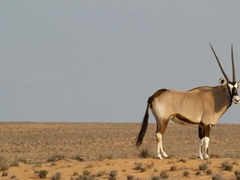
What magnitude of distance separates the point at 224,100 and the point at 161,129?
2.30 m

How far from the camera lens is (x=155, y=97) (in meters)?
17.9

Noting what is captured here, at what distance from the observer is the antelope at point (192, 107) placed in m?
17.8

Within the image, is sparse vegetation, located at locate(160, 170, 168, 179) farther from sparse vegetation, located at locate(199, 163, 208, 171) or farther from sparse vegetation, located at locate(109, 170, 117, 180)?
sparse vegetation, located at locate(199, 163, 208, 171)

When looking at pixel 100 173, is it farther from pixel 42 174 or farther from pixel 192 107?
pixel 192 107

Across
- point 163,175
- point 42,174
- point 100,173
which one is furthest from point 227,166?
point 42,174

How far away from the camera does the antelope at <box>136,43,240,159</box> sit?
17.8m

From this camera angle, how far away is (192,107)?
18.0 meters

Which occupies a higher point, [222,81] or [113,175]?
[222,81]

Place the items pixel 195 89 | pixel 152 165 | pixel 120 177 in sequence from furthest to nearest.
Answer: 1. pixel 195 89
2. pixel 152 165
3. pixel 120 177

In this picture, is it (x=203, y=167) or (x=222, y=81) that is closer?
(x=203, y=167)

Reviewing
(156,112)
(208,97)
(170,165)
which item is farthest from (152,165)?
(208,97)

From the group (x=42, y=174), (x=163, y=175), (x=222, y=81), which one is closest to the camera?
(x=163, y=175)

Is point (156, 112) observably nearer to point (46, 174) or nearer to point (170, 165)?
point (170, 165)

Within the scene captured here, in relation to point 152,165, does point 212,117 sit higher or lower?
higher
